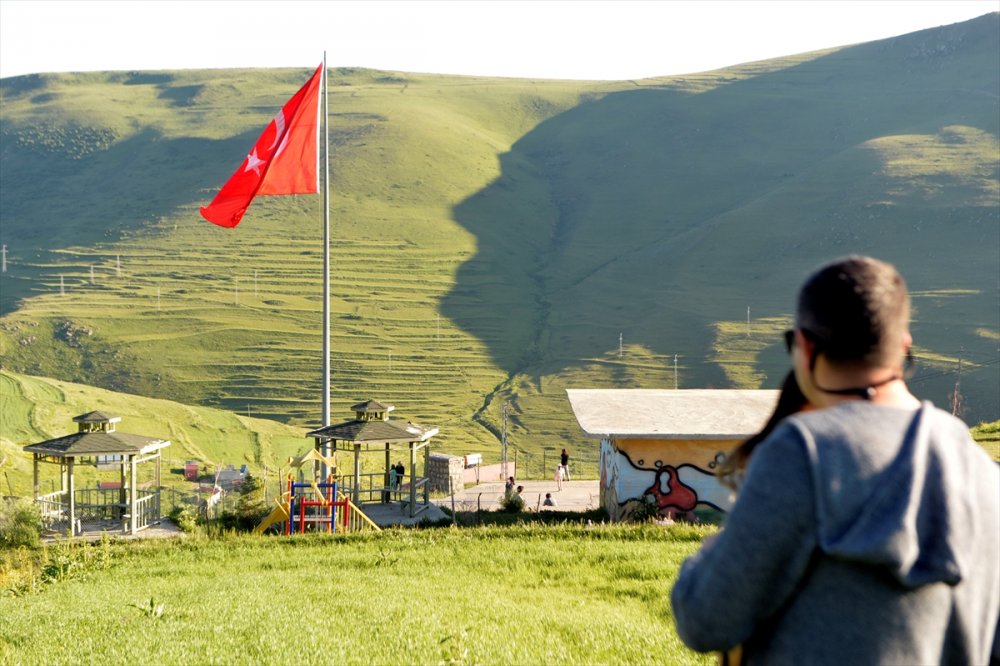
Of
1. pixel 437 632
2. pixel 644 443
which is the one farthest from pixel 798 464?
pixel 644 443

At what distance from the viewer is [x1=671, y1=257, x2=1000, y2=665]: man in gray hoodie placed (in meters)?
2.46

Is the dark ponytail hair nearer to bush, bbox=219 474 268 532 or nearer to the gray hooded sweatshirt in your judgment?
the gray hooded sweatshirt

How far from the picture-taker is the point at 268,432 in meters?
67.9

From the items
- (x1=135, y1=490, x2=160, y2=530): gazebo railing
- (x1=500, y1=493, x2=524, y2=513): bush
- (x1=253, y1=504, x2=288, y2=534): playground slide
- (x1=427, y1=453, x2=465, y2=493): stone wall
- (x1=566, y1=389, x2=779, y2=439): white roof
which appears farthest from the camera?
(x1=427, y1=453, x2=465, y2=493): stone wall

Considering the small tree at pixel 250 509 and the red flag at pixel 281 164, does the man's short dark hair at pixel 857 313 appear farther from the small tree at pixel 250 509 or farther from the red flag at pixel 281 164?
the small tree at pixel 250 509

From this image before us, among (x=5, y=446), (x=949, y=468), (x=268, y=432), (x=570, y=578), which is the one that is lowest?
(x=268, y=432)

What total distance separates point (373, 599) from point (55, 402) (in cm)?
5346

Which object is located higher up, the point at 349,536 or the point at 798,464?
the point at 798,464

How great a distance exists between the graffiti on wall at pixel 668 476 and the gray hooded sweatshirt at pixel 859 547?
2101 cm

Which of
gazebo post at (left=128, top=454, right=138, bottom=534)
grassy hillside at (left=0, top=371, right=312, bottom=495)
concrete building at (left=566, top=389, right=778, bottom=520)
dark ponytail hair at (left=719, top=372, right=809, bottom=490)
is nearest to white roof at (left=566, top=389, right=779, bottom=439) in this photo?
concrete building at (left=566, top=389, right=778, bottom=520)

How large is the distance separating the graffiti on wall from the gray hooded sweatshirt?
21.0 m

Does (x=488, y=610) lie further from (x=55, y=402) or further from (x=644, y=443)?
(x=55, y=402)

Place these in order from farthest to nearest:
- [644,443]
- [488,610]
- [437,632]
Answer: [644,443], [488,610], [437,632]

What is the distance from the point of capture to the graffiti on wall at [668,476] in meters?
23.5
